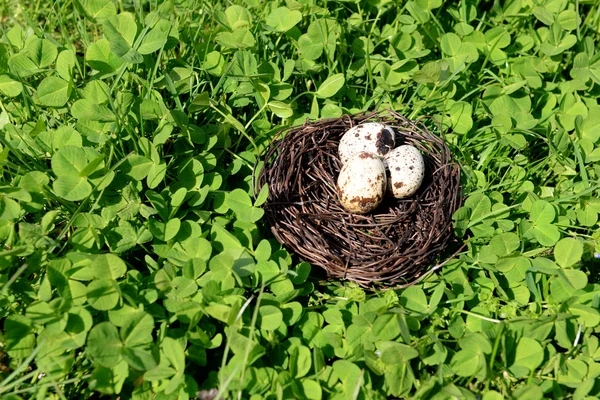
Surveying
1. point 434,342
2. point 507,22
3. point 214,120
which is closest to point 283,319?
point 434,342

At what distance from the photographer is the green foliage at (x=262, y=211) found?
7.53 ft

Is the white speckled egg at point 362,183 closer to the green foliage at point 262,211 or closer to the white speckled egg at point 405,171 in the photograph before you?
the white speckled egg at point 405,171

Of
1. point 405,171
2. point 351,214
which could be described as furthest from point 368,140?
point 351,214

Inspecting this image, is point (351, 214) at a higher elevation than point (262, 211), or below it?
below

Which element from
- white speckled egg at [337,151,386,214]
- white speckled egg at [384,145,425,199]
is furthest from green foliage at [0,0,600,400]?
white speckled egg at [337,151,386,214]

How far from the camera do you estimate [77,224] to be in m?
2.54

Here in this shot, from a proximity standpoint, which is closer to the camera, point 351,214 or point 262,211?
point 262,211

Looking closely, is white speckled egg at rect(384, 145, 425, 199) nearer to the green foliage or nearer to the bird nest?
the bird nest

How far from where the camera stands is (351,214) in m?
2.80

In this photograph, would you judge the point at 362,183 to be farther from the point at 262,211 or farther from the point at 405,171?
the point at 262,211

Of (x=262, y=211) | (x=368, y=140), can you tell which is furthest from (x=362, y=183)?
(x=262, y=211)

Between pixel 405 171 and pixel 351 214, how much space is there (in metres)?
0.32

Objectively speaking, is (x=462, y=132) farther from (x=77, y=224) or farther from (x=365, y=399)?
(x=77, y=224)

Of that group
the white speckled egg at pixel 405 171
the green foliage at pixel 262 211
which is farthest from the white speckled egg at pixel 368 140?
the green foliage at pixel 262 211
